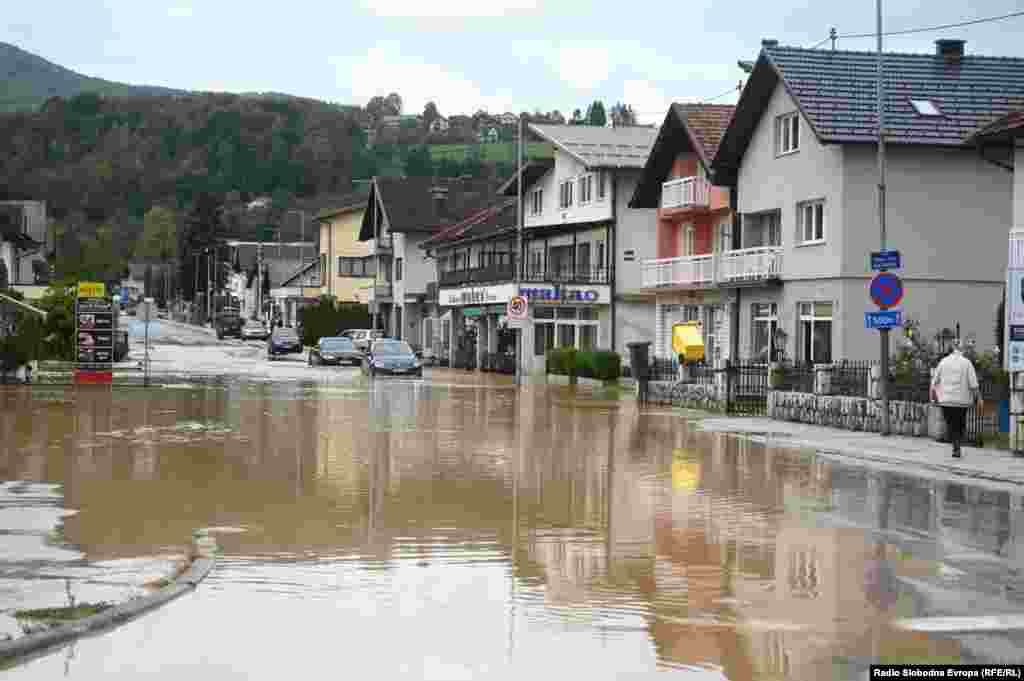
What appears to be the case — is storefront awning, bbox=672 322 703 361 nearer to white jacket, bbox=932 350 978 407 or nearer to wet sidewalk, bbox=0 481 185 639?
white jacket, bbox=932 350 978 407

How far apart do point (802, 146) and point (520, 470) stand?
25925 mm

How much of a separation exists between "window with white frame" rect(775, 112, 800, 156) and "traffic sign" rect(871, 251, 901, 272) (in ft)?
58.8

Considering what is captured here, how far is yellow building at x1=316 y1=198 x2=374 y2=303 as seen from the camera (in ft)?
377

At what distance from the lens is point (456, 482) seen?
1989 cm

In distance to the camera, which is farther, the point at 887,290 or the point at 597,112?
the point at 597,112

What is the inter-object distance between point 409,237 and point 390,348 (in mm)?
35154

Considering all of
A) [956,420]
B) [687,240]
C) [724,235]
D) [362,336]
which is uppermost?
[687,240]

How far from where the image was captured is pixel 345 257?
118 metres

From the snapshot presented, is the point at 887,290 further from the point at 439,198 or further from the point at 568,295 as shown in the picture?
the point at 439,198

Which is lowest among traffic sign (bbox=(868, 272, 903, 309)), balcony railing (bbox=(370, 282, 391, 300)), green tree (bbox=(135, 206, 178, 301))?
traffic sign (bbox=(868, 272, 903, 309))

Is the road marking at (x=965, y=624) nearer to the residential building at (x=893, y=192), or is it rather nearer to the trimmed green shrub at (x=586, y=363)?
the residential building at (x=893, y=192)

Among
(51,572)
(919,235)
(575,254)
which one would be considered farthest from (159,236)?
(51,572)

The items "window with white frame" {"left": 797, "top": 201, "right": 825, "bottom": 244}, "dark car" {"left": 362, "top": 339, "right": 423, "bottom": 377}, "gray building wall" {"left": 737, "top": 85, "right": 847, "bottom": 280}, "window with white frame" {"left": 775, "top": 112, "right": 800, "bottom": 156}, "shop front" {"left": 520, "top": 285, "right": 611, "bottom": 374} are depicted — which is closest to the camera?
"gray building wall" {"left": 737, "top": 85, "right": 847, "bottom": 280}

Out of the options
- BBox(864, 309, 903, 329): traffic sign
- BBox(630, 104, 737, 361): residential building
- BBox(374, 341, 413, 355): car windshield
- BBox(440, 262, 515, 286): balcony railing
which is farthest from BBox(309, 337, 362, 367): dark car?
BBox(864, 309, 903, 329): traffic sign
